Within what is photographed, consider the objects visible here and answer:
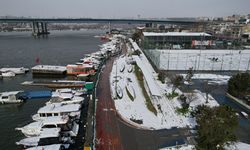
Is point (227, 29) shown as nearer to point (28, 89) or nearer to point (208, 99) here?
point (208, 99)

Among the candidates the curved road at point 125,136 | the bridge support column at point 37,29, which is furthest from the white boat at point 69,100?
the bridge support column at point 37,29

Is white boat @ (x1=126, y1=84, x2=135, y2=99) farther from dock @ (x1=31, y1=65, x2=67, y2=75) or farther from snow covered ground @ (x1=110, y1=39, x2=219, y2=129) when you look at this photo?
dock @ (x1=31, y1=65, x2=67, y2=75)

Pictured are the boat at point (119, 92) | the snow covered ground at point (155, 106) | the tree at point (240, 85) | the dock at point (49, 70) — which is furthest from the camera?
the dock at point (49, 70)

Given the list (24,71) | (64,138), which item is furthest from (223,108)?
(24,71)

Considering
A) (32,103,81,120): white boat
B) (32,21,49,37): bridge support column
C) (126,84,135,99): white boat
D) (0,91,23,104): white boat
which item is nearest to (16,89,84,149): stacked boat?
(32,103,81,120): white boat

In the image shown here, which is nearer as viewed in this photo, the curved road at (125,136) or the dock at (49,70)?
the curved road at (125,136)

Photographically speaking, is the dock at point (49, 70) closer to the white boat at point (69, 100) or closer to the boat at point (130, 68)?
the boat at point (130, 68)

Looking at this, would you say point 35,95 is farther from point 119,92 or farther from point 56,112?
point 119,92
